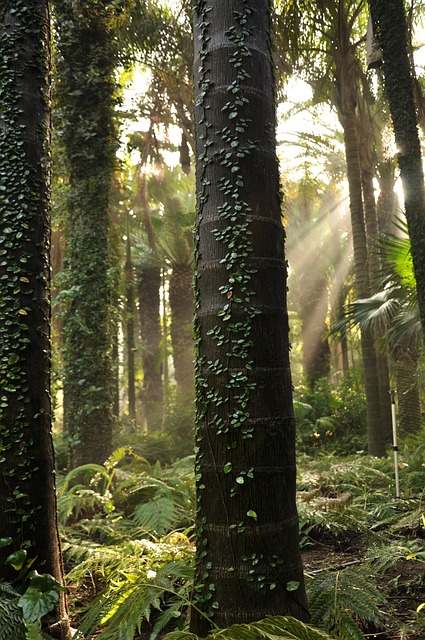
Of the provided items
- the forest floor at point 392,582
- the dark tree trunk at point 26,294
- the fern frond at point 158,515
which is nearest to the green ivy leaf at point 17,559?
the dark tree trunk at point 26,294

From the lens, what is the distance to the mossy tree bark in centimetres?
840

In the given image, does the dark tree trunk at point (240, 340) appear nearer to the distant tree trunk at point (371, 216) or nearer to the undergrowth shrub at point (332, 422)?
the distant tree trunk at point (371, 216)

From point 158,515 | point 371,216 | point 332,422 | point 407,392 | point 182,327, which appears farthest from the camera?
point 182,327

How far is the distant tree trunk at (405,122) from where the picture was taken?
5.04 meters

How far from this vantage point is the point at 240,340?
113 inches

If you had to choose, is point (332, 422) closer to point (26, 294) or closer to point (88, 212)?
point (88, 212)

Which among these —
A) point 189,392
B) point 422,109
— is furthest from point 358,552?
point 189,392

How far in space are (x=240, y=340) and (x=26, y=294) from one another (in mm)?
1690

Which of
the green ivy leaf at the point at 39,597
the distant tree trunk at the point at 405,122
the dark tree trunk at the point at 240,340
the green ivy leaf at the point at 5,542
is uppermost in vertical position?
the distant tree trunk at the point at 405,122

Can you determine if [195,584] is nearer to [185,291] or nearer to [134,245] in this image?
[185,291]

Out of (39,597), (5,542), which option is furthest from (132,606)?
(5,542)

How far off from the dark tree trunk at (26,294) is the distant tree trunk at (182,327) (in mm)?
13548

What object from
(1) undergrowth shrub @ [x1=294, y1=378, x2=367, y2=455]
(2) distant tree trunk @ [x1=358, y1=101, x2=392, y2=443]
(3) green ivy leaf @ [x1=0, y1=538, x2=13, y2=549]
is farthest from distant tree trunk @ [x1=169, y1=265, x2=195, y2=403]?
(3) green ivy leaf @ [x1=0, y1=538, x2=13, y2=549]

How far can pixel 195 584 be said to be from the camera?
9.51ft
